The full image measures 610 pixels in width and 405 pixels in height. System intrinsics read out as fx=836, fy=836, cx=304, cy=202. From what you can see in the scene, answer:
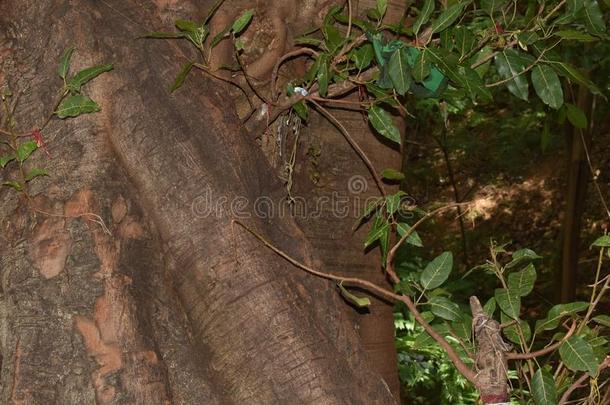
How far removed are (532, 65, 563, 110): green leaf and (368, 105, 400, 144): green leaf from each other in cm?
35

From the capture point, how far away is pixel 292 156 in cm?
223

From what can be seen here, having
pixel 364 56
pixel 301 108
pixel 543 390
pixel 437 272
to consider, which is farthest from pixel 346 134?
pixel 543 390

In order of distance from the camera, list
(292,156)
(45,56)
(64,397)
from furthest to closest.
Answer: (292,156)
(45,56)
(64,397)

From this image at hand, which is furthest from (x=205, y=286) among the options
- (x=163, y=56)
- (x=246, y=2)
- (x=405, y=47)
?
(x=246, y=2)

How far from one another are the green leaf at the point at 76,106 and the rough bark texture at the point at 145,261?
42 mm

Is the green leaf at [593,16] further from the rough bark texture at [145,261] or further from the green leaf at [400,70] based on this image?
the rough bark texture at [145,261]

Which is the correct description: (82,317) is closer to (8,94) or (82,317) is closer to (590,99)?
(8,94)

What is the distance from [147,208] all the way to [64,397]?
0.43 m

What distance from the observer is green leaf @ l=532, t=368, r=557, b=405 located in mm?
1800

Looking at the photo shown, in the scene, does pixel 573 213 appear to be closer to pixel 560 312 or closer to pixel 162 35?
pixel 560 312

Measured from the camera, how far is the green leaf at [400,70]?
1854 mm

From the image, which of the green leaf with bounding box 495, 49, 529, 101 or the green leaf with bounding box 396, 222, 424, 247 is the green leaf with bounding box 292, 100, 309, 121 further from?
the green leaf with bounding box 495, 49, 529, 101

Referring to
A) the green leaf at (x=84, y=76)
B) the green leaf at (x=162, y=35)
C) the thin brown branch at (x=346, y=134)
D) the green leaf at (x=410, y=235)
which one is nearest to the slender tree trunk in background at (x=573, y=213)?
the thin brown branch at (x=346, y=134)

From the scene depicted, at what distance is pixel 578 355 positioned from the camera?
1711 millimetres
